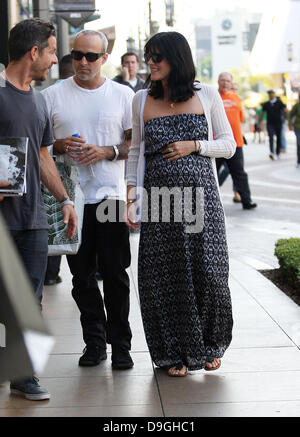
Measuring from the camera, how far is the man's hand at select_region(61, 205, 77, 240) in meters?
4.78

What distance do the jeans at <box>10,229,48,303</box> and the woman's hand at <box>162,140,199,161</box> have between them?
812mm

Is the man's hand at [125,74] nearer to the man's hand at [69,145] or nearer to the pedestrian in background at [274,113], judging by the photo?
the man's hand at [69,145]

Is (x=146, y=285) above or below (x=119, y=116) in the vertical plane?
below

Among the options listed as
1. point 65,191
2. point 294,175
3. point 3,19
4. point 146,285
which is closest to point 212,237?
point 146,285

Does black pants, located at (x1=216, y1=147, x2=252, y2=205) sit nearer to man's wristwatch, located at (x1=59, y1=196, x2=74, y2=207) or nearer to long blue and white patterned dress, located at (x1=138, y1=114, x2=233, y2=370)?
long blue and white patterned dress, located at (x1=138, y1=114, x2=233, y2=370)

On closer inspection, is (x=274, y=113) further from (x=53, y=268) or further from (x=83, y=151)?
(x=83, y=151)

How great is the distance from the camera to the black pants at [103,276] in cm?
519

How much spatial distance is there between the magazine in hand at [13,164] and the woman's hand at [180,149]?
96 cm

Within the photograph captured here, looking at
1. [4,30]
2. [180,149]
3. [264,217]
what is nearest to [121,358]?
[180,149]

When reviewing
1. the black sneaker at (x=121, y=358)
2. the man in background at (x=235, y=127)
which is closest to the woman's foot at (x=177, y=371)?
the black sneaker at (x=121, y=358)

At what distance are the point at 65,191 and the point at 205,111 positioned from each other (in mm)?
891

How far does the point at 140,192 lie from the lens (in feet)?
16.6

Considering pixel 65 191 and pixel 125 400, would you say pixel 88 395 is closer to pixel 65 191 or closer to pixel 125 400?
pixel 125 400

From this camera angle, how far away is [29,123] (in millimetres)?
4430
